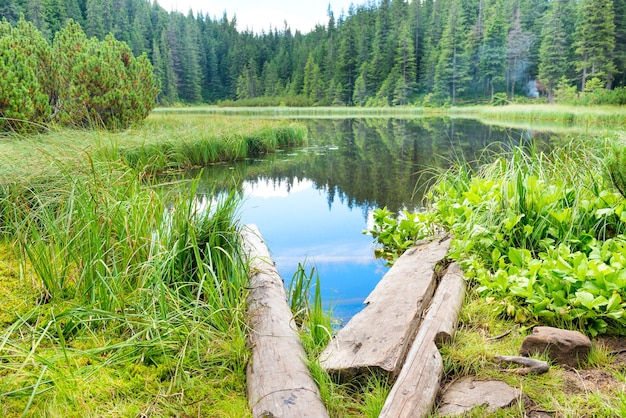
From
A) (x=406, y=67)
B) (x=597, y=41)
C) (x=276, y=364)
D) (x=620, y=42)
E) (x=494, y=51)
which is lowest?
(x=276, y=364)

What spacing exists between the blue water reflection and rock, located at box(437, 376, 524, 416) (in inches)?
45.3

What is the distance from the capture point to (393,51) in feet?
163

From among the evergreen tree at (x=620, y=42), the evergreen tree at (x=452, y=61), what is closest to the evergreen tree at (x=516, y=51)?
the evergreen tree at (x=452, y=61)

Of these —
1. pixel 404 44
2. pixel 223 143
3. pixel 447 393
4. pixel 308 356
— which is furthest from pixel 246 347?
pixel 404 44

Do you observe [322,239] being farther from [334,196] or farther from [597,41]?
[597,41]

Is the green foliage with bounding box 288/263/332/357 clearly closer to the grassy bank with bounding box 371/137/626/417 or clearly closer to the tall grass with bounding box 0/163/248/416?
the tall grass with bounding box 0/163/248/416

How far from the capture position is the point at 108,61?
11.5 meters

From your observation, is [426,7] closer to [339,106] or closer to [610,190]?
[339,106]

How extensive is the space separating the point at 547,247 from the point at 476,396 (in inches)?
56.0

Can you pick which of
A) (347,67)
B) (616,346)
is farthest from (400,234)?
(347,67)

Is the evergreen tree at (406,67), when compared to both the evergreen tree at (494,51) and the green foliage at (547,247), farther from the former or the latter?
the green foliage at (547,247)

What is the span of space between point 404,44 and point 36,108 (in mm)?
44222

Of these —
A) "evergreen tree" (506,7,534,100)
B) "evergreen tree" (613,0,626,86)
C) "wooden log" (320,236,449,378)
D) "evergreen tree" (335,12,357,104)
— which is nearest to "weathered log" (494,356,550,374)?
"wooden log" (320,236,449,378)

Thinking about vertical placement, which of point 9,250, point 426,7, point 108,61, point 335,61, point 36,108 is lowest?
point 9,250
